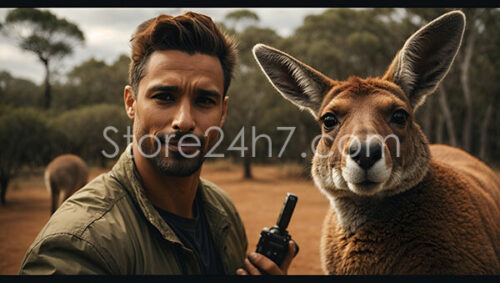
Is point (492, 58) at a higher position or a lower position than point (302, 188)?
higher

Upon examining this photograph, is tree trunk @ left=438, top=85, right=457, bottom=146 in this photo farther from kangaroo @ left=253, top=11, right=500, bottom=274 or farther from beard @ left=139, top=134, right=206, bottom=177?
beard @ left=139, top=134, right=206, bottom=177

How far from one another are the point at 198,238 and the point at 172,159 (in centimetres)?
58

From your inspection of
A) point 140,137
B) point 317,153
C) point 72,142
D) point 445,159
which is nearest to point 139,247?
point 140,137

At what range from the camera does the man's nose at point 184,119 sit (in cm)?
173

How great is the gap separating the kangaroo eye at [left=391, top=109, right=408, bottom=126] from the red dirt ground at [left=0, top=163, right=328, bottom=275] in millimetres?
3525

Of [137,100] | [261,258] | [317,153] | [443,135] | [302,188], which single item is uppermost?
[137,100]

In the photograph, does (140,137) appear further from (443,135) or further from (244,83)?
(244,83)

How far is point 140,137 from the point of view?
6.16ft

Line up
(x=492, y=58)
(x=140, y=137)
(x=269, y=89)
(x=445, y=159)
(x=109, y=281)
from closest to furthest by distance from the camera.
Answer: (x=109, y=281)
(x=140, y=137)
(x=445, y=159)
(x=492, y=58)
(x=269, y=89)

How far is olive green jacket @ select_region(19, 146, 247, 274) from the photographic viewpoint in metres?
1.46

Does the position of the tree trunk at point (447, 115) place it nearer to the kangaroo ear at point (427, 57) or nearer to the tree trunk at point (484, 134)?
the tree trunk at point (484, 134)

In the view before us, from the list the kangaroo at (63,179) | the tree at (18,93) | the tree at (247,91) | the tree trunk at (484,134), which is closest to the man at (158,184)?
the kangaroo at (63,179)

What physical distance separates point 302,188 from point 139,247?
12.7 metres

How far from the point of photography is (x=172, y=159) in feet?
5.96
